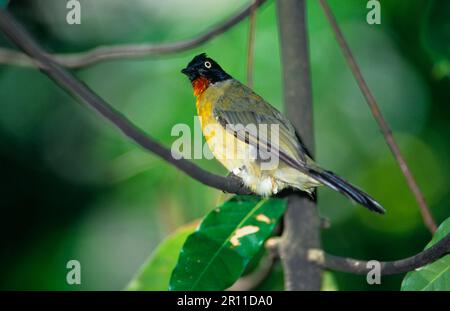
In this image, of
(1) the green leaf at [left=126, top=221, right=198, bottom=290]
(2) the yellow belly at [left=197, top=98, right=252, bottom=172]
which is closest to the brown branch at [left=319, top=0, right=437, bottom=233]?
(2) the yellow belly at [left=197, top=98, right=252, bottom=172]

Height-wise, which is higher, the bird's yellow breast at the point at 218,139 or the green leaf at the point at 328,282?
the bird's yellow breast at the point at 218,139

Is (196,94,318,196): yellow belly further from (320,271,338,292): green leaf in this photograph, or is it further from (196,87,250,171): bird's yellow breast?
(320,271,338,292): green leaf

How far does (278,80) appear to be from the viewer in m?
2.55

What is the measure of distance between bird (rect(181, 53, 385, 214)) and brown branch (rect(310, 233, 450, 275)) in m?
0.17

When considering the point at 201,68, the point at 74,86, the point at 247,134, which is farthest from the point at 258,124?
the point at 74,86

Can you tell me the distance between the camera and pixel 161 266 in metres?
1.88

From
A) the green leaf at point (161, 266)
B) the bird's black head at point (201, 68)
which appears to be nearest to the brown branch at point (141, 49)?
the bird's black head at point (201, 68)

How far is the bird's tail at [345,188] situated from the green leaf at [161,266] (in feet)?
1.86

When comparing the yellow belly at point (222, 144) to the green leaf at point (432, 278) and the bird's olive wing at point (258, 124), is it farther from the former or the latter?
the green leaf at point (432, 278)

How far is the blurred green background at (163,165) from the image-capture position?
8.32 ft

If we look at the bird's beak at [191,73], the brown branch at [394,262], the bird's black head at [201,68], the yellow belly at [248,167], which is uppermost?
the bird's black head at [201,68]

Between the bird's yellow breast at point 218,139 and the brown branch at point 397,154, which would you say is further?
the bird's yellow breast at point 218,139

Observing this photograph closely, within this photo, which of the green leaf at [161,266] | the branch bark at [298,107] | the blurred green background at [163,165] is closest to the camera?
the branch bark at [298,107]

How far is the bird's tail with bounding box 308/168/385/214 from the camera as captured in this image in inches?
48.6
